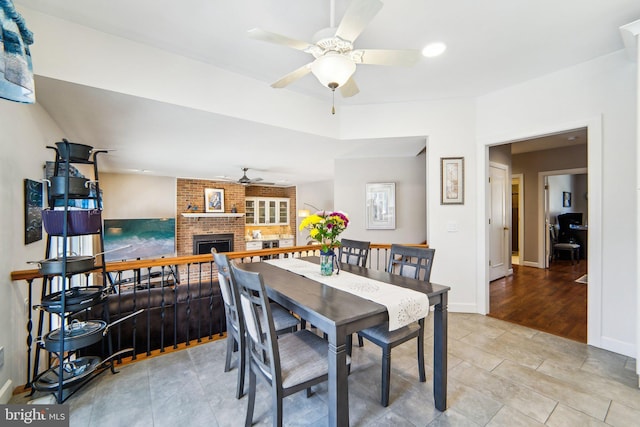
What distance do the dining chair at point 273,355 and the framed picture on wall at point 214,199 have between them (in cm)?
664

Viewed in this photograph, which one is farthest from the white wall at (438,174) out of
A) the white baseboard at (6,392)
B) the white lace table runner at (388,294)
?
the white baseboard at (6,392)

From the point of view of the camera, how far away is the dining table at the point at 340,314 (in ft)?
4.26

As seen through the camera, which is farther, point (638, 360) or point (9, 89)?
point (638, 360)

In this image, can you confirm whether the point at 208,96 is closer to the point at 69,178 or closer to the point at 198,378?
the point at 69,178

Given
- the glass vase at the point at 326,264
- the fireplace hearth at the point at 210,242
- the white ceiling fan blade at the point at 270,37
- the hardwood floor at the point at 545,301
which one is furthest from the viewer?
the fireplace hearth at the point at 210,242

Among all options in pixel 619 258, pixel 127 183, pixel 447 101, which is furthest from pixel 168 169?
pixel 619 258

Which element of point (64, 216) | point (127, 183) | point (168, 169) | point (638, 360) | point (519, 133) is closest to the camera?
point (64, 216)

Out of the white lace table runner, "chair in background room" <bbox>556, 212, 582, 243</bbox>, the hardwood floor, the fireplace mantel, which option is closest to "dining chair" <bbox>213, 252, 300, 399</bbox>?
the white lace table runner

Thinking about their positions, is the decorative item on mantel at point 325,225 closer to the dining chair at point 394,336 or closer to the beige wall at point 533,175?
the dining chair at point 394,336

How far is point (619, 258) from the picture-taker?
2428 millimetres

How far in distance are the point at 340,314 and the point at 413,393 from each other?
109 cm

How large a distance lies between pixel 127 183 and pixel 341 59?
692cm

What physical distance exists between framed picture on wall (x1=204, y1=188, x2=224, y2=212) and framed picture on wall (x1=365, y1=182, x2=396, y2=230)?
4907 mm

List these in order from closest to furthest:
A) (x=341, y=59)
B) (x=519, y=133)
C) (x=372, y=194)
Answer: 1. (x=341, y=59)
2. (x=519, y=133)
3. (x=372, y=194)
